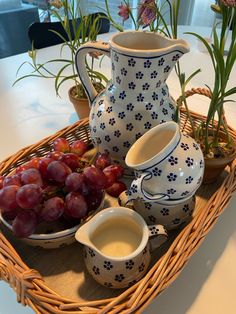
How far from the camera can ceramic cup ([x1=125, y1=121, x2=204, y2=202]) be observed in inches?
15.1

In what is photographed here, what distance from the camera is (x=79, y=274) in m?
0.41

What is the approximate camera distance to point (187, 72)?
3.42ft

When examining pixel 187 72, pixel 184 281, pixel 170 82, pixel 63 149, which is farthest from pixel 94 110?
pixel 187 72

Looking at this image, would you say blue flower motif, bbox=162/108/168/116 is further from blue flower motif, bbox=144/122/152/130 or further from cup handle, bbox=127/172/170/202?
cup handle, bbox=127/172/170/202

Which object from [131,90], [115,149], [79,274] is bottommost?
[79,274]

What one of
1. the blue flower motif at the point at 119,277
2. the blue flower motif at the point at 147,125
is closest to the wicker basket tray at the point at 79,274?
the blue flower motif at the point at 119,277

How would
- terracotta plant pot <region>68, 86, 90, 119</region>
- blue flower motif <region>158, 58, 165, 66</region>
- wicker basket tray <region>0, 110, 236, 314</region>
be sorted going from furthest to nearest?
terracotta plant pot <region>68, 86, 90, 119</region>
blue flower motif <region>158, 58, 165, 66</region>
wicker basket tray <region>0, 110, 236, 314</region>

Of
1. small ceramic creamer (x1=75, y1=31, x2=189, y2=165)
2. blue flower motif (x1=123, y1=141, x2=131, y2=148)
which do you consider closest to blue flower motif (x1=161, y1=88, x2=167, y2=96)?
small ceramic creamer (x1=75, y1=31, x2=189, y2=165)

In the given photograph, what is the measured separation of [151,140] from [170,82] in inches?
23.2

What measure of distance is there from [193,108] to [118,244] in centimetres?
55

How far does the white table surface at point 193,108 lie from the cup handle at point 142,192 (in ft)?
0.46

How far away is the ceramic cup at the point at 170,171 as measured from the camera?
0.38 meters

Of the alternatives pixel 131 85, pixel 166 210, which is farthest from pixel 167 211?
pixel 131 85

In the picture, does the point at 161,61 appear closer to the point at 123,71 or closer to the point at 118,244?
the point at 123,71
